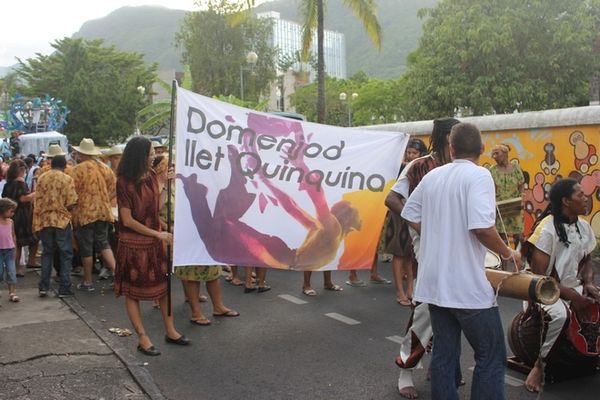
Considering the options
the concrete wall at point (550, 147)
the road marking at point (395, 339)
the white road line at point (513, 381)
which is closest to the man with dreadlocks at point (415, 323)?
the white road line at point (513, 381)

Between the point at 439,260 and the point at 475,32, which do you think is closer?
the point at 439,260

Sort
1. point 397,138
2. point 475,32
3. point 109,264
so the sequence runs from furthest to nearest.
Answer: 1. point 475,32
2. point 109,264
3. point 397,138

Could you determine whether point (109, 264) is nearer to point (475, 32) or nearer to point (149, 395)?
point (149, 395)

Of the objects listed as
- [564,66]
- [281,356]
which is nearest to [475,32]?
[564,66]

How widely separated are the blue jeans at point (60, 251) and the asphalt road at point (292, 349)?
31 centimetres

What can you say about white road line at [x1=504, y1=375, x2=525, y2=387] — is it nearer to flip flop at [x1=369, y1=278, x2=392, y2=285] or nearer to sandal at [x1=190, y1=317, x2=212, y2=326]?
sandal at [x1=190, y1=317, x2=212, y2=326]

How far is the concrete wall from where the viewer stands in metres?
9.30

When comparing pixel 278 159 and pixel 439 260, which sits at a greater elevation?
pixel 278 159

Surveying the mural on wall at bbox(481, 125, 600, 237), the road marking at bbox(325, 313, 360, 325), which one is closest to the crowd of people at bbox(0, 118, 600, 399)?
the road marking at bbox(325, 313, 360, 325)

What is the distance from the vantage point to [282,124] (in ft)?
20.1

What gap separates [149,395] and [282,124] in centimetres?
286

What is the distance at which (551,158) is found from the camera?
A: 9922mm

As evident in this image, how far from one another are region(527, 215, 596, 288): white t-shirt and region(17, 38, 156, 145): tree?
39.8 meters

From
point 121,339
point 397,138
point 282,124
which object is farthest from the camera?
point 397,138
